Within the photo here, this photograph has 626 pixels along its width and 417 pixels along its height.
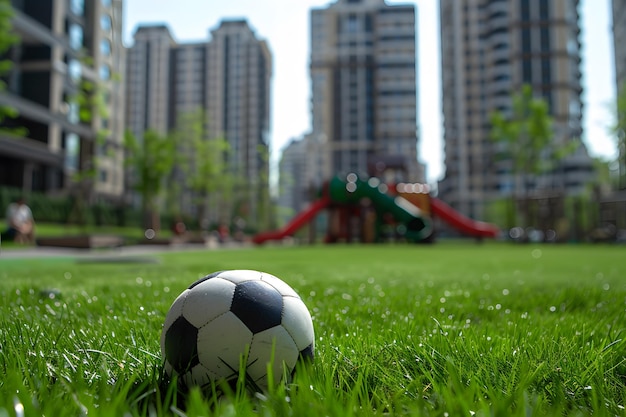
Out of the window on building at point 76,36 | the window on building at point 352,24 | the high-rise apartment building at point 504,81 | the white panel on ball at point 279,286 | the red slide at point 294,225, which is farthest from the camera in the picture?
the window on building at point 352,24

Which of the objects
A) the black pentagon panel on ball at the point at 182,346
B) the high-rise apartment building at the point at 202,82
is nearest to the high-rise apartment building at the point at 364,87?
the high-rise apartment building at the point at 202,82

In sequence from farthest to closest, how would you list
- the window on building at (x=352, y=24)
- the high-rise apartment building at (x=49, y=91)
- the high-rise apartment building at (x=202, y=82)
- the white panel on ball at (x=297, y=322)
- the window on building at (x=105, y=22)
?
1. the high-rise apartment building at (x=202, y=82)
2. the window on building at (x=352, y=24)
3. the window on building at (x=105, y=22)
4. the high-rise apartment building at (x=49, y=91)
5. the white panel on ball at (x=297, y=322)

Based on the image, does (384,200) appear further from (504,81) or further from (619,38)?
(619,38)

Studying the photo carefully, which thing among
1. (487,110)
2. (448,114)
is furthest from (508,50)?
(448,114)

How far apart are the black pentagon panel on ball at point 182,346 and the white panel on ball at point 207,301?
31 mm

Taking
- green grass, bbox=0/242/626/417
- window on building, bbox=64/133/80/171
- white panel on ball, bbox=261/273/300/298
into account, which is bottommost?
green grass, bbox=0/242/626/417

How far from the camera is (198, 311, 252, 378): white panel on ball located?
170 cm

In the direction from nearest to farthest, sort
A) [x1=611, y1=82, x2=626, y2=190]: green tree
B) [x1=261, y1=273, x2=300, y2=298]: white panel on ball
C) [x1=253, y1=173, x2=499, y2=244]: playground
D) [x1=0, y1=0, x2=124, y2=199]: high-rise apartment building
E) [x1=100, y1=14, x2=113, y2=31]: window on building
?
[x1=261, y1=273, x2=300, y2=298]: white panel on ball → [x1=253, y1=173, x2=499, y2=244]: playground → [x1=611, y1=82, x2=626, y2=190]: green tree → [x1=0, y1=0, x2=124, y2=199]: high-rise apartment building → [x1=100, y1=14, x2=113, y2=31]: window on building

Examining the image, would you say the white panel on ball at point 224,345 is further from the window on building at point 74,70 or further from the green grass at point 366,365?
the window on building at point 74,70

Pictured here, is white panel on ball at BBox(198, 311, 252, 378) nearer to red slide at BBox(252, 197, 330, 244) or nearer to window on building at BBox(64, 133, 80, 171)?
red slide at BBox(252, 197, 330, 244)

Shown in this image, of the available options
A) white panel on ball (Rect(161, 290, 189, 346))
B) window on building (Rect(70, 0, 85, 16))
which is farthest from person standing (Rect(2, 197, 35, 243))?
window on building (Rect(70, 0, 85, 16))

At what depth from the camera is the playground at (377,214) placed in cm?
2690

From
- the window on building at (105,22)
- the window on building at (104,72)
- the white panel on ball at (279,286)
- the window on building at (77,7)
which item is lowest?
the white panel on ball at (279,286)

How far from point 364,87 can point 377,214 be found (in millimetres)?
92216
